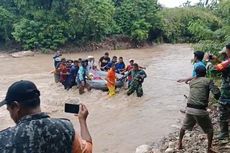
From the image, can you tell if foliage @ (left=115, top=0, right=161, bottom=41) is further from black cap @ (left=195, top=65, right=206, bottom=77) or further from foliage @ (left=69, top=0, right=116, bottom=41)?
black cap @ (left=195, top=65, right=206, bottom=77)

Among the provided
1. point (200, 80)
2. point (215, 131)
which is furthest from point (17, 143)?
point (215, 131)

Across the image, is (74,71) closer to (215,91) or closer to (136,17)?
(215,91)

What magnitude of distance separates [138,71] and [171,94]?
169 centimetres

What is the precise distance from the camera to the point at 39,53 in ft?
102

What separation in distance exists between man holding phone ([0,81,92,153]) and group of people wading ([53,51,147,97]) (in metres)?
10.6

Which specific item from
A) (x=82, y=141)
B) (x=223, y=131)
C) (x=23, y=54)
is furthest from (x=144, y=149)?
(x=23, y=54)

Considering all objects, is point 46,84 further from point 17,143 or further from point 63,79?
point 17,143

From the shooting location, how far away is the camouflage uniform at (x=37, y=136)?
7.70 feet

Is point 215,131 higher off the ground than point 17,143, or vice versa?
point 17,143

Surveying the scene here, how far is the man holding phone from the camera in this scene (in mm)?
2352

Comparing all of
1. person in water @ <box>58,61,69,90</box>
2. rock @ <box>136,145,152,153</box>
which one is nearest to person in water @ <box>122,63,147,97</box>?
person in water @ <box>58,61,69,90</box>

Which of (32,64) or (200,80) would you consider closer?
(200,80)

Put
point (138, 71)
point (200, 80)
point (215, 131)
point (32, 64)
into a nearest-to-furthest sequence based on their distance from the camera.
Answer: point (200, 80)
point (215, 131)
point (138, 71)
point (32, 64)

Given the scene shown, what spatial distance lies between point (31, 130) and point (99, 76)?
12401 millimetres
